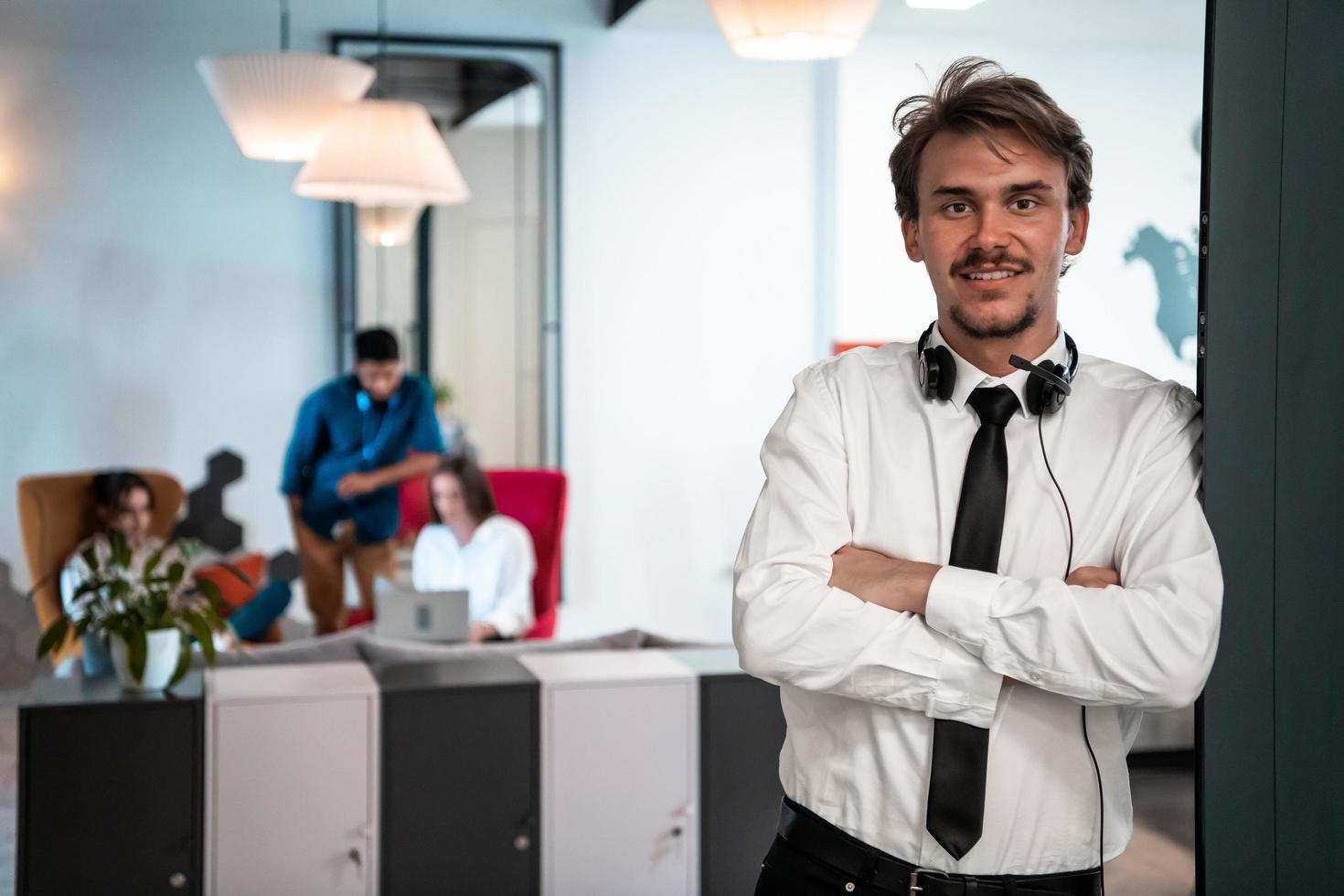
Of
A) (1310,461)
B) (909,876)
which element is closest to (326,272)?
(909,876)

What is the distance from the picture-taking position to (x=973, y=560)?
138 cm

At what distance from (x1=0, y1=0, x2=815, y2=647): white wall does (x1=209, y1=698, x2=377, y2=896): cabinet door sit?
350 cm

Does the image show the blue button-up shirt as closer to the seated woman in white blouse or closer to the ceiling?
the seated woman in white blouse

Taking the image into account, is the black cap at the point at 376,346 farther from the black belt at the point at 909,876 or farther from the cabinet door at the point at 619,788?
the black belt at the point at 909,876

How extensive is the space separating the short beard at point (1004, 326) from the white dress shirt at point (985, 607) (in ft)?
0.18

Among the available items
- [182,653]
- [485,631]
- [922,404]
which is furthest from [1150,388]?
[485,631]

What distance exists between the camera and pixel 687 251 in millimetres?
6473

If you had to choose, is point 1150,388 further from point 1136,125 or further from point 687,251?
point 687,251

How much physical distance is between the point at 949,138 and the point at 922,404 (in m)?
0.28

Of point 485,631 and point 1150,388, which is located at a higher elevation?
point 1150,388

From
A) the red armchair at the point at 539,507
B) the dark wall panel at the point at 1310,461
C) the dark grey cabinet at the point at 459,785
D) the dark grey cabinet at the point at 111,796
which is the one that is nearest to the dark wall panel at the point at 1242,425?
the dark wall panel at the point at 1310,461

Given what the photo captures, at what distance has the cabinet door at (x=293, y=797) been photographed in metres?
2.58

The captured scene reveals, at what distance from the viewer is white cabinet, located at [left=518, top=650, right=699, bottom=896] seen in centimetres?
270

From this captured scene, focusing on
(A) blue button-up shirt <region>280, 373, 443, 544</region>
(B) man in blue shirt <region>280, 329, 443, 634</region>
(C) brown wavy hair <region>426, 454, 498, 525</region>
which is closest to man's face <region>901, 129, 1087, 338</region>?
(C) brown wavy hair <region>426, 454, 498, 525</region>
